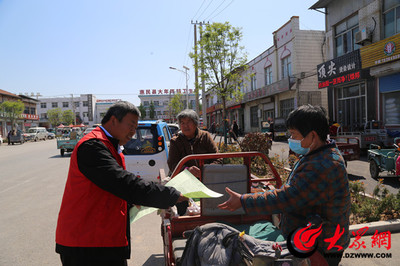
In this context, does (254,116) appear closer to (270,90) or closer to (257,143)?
(270,90)

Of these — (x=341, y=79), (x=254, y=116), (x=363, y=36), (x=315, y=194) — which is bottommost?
(x=315, y=194)

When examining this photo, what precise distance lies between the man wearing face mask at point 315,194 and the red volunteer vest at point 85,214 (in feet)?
2.48

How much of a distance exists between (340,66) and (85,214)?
18.0 metres

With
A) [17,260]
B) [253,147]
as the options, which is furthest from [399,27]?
[17,260]

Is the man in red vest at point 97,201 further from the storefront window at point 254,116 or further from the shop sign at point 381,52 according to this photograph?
the storefront window at point 254,116

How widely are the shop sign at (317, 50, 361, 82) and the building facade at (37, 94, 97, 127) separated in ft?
275

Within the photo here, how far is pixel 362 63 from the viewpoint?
15109 mm

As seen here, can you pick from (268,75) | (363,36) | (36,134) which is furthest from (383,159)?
(36,134)

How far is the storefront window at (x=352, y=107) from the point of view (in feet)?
55.4

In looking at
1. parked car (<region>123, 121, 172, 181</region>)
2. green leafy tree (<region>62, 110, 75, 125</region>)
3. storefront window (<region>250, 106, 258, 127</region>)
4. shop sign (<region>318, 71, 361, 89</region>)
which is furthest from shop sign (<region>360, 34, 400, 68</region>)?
green leafy tree (<region>62, 110, 75, 125</region>)

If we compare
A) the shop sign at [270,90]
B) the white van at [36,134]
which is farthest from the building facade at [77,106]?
the shop sign at [270,90]

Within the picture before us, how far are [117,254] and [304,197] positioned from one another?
1235 mm

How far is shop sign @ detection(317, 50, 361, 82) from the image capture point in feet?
51.3

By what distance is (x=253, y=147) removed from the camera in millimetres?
9117
